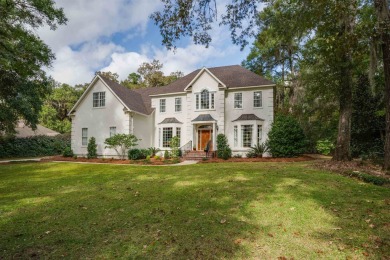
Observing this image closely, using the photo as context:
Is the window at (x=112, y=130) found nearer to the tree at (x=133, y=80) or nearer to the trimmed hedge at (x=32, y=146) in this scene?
the trimmed hedge at (x=32, y=146)

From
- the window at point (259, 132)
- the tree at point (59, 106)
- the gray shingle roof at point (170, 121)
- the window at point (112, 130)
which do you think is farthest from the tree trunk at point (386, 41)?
the tree at point (59, 106)

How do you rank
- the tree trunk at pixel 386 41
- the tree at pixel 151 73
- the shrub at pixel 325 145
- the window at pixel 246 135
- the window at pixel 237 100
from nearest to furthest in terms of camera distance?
the tree trunk at pixel 386 41 < the window at pixel 246 135 < the shrub at pixel 325 145 < the window at pixel 237 100 < the tree at pixel 151 73

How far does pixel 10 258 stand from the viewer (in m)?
3.40

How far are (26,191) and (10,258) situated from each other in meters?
4.94

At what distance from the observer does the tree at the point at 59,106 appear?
37.8 m

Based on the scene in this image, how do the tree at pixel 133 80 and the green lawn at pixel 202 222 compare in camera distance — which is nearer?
the green lawn at pixel 202 222

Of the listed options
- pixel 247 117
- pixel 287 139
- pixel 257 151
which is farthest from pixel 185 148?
pixel 287 139

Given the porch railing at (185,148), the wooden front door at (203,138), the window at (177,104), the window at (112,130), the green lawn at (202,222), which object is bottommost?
the green lawn at (202,222)

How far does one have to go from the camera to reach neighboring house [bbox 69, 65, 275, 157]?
1933cm

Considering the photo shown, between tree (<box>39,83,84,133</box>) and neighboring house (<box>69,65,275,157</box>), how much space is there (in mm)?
20470

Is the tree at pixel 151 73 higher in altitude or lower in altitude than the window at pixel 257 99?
higher

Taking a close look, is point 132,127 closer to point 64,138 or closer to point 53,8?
point 53,8

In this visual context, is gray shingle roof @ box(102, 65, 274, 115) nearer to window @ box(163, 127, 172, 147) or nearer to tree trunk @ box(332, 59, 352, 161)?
window @ box(163, 127, 172, 147)

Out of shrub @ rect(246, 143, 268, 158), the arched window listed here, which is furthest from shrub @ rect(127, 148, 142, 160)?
shrub @ rect(246, 143, 268, 158)
